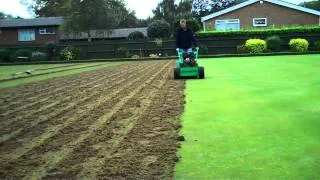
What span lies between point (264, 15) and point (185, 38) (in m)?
33.5

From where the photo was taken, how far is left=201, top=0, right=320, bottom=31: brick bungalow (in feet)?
156

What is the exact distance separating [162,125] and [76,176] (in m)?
2.95

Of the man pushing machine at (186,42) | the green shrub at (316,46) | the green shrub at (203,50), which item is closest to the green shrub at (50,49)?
the green shrub at (203,50)

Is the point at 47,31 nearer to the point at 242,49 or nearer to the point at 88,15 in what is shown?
the point at 88,15

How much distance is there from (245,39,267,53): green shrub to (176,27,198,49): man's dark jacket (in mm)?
22494

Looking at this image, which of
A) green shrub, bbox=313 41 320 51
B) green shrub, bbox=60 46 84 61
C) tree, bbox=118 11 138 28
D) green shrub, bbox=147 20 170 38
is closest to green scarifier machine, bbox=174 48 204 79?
green shrub, bbox=313 41 320 51

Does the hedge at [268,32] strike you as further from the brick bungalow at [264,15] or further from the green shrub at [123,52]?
the brick bungalow at [264,15]

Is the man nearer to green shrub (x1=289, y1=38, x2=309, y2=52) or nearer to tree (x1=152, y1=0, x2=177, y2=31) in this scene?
green shrub (x1=289, y1=38, x2=309, y2=52)

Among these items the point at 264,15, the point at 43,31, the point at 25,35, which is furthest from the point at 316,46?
the point at 25,35

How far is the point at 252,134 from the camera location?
6.99 metres

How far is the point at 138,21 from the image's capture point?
88.8 meters

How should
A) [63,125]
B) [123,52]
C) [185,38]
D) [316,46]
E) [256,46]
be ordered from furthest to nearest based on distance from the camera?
1. [123,52]
2. [256,46]
3. [316,46]
4. [185,38]
5. [63,125]

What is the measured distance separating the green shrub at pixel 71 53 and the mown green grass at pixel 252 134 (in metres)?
31.1

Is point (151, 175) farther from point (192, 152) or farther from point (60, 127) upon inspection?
point (60, 127)
